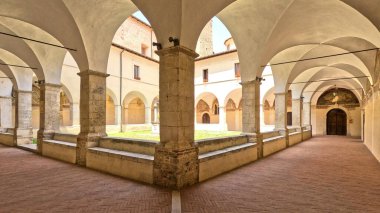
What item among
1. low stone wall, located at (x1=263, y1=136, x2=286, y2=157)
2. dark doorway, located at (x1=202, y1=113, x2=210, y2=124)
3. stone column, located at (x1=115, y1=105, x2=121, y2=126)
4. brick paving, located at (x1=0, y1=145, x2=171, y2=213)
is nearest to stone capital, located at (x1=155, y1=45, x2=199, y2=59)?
brick paving, located at (x1=0, y1=145, x2=171, y2=213)

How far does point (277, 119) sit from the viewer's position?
12.3 m

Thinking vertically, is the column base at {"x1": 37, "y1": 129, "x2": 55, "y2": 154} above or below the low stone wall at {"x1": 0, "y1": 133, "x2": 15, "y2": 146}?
above

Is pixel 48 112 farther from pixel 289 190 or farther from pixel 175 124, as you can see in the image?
pixel 289 190

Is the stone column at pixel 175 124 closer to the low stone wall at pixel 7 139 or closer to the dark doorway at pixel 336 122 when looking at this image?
the low stone wall at pixel 7 139

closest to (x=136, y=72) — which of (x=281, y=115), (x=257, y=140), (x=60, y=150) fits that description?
(x=60, y=150)

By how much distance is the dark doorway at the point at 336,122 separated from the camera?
22.0 m

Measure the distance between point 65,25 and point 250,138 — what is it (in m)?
7.82

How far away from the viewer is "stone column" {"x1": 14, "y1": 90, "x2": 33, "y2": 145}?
12.5 metres

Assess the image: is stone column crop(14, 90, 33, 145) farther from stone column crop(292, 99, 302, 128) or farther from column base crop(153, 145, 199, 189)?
stone column crop(292, 99, 302, 128)

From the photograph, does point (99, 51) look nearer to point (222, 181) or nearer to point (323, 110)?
point (222, 181)

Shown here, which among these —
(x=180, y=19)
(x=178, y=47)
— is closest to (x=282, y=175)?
(x=178, y=47)

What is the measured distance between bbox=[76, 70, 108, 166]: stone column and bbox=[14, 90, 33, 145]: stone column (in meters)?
7.85

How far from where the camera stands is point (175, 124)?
4938mm

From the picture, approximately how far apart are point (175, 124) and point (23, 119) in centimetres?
1241
